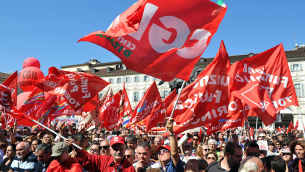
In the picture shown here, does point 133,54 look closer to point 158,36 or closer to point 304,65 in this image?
point 158,36

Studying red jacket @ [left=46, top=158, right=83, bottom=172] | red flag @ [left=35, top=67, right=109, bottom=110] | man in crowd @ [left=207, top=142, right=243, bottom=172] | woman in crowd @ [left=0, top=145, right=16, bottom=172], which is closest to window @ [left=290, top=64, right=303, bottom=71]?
red flag @ [left=35, top=67, right=109, bottom=110]

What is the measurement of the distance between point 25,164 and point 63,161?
138cm

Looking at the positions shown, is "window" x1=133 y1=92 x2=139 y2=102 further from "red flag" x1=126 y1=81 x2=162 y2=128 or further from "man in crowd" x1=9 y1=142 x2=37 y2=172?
"man in crowd" x1=9 y1=142 x2=37 y2=172

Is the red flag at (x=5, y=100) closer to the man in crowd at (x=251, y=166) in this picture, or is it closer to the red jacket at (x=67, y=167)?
the red jacket at (x=67, y=167)

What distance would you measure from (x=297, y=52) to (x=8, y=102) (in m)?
54.0

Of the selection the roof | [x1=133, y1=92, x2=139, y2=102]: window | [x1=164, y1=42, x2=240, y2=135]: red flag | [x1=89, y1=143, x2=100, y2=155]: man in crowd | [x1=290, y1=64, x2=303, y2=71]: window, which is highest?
the roof

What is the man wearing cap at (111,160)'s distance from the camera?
377cm

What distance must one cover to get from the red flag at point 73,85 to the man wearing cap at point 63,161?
14.3 feet

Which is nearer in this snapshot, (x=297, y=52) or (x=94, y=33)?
(x=94, y=33)

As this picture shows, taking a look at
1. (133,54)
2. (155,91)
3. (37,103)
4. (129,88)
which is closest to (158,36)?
(133,54)

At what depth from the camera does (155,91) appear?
35.9 feet

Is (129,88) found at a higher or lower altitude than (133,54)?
higher

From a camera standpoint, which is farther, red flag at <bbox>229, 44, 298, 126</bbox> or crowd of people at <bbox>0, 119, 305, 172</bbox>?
red flag at <bbox>229, 44, 298, 126</bbox>

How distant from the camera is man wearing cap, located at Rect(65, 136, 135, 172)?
148 inches
